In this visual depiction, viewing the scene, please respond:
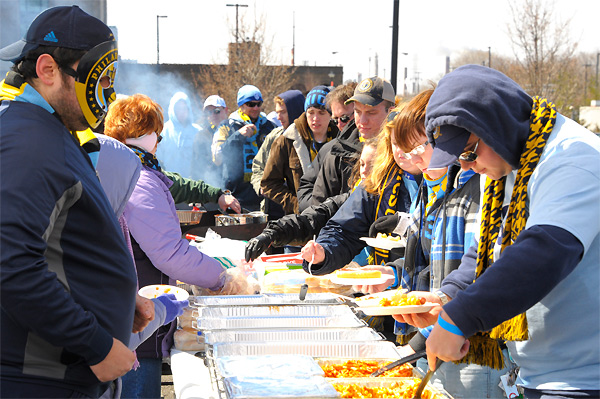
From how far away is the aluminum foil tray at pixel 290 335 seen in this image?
2.74 meters

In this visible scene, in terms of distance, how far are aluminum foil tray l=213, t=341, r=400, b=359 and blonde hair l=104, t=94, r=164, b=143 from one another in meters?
1.29

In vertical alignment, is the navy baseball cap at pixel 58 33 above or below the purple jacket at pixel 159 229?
above

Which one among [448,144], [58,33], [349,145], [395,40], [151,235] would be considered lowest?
[151,235]

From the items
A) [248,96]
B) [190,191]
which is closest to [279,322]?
[190,191]

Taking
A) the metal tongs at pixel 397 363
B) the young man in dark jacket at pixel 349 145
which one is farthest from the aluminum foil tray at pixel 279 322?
the young man in dark jacket at pixel 349 145

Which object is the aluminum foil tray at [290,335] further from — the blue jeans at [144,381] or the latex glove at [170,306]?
the blue jeans at [144,381]

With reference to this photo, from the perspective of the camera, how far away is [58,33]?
193 centimetres

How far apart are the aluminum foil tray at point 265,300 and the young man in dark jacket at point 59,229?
1.17 meters

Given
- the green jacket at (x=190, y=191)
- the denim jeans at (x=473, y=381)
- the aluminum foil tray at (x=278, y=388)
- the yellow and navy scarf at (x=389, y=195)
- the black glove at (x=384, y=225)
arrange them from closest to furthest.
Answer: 1. the aluminum foil tray at (x=278, y=388)
2. the denim jeans at (x=473, y=381)
3. the black glove at (x=384, y=225)
4. the yellow and navy scarf at (x=389, y=195)
5. the green jacket at (x=190, y=191)

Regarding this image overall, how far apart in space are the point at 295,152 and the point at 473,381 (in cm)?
371

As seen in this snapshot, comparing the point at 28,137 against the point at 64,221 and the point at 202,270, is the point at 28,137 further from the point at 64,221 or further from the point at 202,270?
the point at 202,270

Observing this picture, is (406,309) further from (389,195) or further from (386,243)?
(389,195)

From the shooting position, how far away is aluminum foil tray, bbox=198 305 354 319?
10.0ft

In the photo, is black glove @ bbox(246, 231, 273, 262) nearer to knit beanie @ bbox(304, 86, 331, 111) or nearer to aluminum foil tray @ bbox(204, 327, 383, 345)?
aluminum foil tray @ bbox(204, 327, 383, 345)
